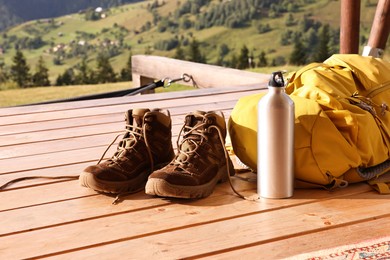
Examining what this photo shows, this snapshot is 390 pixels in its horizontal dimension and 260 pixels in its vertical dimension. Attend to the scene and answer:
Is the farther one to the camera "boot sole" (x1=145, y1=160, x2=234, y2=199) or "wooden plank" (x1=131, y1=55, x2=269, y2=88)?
"wooden plank" (x1=131, y1=55, x2=269, y2=88)

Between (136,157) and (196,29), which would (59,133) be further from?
(196,29)

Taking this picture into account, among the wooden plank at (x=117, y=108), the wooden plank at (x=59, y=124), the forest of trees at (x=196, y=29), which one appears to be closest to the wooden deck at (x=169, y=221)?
Answer: the wooden plank at (x=59, y=124)

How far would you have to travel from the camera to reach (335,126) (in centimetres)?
192

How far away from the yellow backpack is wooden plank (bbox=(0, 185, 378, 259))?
10 cm

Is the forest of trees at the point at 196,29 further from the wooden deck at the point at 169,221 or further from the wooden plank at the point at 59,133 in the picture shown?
the wooden deck at the point at 169,221

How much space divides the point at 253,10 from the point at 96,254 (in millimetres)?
54512

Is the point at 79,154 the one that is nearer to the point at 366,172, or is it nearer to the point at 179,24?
the point at 366,172

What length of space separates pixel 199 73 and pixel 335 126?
7.89 feet

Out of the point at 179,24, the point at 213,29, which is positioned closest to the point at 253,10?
the point at 213,29

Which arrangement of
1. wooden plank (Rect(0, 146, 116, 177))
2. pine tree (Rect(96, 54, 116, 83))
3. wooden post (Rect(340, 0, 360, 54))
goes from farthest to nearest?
pine tree (Rect(96, 54, 116, 83)) < wooden post (Rect(340, 0, 360, 54)) < wooden plank (Rect(0, 146, 116, 177))

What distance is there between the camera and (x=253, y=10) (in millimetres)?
54812

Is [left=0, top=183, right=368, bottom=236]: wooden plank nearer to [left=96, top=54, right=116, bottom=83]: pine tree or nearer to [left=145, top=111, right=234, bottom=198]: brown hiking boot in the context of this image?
[left=145, top=111, right=234, bottom=198]: brown hiking boot

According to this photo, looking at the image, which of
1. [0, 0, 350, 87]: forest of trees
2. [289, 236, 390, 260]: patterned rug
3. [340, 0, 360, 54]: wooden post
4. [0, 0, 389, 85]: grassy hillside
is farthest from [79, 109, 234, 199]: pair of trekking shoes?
[0, 0, 350, 87]: forest of trees

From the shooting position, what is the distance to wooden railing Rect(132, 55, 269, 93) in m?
4.10
